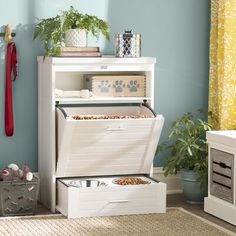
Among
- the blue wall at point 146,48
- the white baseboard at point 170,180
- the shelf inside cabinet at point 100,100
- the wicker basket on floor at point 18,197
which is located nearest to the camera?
the wicker basket on floor at point 18,197

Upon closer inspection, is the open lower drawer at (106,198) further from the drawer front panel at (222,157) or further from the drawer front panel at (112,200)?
the drawer front panel at (222,157)

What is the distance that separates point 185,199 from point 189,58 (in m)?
1.06

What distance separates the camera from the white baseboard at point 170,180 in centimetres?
552

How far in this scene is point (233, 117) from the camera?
5289 mm

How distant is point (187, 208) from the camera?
5090mm

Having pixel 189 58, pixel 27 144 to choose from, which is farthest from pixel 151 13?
pixel 27 144

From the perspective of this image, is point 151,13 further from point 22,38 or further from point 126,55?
point 22,38

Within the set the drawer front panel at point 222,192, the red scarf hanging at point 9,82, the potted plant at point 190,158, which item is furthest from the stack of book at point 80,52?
the drawer front panel at point 222,192

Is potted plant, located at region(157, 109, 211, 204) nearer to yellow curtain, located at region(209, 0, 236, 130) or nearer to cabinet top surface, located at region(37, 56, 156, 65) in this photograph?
yellow curtain, located at region(209, 0, 236, 130)

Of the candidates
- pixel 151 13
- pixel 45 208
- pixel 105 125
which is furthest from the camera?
pixel 151 13

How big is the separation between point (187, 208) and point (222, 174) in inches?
18.2

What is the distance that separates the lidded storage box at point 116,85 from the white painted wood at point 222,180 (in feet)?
1.91

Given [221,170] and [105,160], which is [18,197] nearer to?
[105,160]

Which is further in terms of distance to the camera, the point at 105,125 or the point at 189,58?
the point at 189,58
